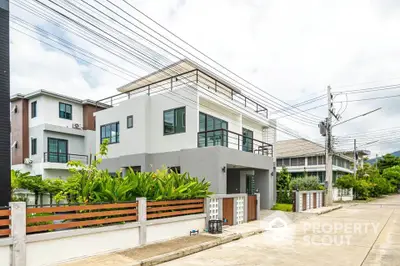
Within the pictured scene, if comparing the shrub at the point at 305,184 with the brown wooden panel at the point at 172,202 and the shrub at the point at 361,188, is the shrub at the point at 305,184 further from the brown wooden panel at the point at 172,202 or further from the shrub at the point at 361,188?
the brown wooden panel at the point at 172,202

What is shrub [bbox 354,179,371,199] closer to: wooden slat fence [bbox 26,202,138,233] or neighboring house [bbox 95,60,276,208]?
neighboring house [bbox 95,60,276,208]

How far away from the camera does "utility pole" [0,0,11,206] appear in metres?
7.17

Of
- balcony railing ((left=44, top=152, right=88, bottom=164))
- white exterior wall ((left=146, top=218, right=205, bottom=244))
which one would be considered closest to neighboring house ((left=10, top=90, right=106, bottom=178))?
balcony railing ((left=44, top=152, right=88, bottom=164))

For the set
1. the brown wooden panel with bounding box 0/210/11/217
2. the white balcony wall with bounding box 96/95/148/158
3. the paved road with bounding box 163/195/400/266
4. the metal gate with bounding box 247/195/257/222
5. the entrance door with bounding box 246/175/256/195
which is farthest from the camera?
the entrance door with bounding box 246/175/256/195

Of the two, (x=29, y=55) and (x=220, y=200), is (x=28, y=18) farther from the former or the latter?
(x=220, y=200)

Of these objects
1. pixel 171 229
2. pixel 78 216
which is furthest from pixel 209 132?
pixel 78 216

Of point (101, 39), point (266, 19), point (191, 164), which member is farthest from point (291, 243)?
point (101, 39)

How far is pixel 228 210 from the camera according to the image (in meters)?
12.2

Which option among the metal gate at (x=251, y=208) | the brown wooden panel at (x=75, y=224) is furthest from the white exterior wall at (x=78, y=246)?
the metal gate at (x=251, y=208)

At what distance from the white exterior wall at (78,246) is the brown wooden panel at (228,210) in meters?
4.31

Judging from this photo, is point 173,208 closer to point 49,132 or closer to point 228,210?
point 228,210

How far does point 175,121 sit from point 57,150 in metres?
11.3

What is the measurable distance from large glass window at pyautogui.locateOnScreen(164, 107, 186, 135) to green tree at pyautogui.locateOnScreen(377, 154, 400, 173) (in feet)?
174

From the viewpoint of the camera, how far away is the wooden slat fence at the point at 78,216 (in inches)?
264
